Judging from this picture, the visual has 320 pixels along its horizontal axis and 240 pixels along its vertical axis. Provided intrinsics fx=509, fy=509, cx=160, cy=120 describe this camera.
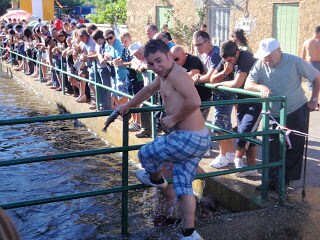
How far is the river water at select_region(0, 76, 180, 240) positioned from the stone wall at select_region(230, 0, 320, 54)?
5916 mm

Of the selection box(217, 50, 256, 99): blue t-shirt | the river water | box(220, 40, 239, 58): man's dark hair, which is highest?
box(220, 40, 239, 58): man's dark hair

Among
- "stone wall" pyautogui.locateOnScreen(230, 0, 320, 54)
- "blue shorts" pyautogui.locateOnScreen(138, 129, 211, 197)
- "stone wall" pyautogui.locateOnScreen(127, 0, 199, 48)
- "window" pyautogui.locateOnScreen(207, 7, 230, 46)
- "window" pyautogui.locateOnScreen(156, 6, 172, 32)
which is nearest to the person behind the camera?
"blue shorts" pyautogui.locateOnScreen(138, 129, 211, 197)

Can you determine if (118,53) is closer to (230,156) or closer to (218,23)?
(230,156)

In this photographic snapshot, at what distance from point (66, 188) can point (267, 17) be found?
8.61 metres

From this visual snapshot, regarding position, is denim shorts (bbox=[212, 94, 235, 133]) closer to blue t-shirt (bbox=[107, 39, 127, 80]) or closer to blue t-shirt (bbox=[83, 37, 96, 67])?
blue t-shirt (bbox=[107, 39, 127, 80])

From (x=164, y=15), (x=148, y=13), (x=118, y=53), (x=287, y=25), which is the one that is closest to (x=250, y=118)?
(x=118, y=53)

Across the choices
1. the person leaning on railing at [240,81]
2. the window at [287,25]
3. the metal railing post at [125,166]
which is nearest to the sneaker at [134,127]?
the person leaning on railing at [240,81]

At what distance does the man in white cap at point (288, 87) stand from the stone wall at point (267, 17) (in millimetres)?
7557

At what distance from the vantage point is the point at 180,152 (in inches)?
156

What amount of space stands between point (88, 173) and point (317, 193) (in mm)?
3322

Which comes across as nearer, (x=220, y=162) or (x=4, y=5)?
(x=220, y=162)

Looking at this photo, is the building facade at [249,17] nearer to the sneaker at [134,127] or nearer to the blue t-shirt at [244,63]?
the sneaker at [134,127]

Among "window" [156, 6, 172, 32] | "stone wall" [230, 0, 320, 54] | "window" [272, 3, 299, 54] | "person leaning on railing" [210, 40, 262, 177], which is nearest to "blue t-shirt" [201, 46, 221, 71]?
"person leaning on railing" [210, 40, 262, 177]

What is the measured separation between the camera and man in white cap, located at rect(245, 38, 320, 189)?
5.03m
